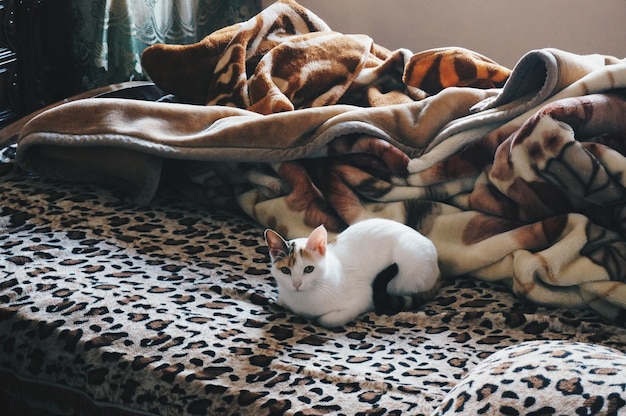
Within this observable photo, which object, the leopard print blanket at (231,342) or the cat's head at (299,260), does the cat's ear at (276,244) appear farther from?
the leopard print blanket at (231,342)

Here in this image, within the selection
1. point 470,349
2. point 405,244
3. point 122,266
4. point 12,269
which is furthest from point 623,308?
point 12,269

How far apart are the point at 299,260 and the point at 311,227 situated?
0.29m

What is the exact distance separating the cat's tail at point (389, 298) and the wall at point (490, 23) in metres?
1.78

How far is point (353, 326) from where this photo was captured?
4.54ft

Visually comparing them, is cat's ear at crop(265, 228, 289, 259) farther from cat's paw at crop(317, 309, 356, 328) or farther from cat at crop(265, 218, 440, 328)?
cat's paw at crop(317, 309, 356, 328)

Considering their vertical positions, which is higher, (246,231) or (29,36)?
(29,36)

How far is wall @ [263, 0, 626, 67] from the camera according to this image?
2850 millimetres

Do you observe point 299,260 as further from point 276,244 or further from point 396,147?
point 396,147

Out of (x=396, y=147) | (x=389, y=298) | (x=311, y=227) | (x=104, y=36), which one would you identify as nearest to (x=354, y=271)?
(x=389, y=298)

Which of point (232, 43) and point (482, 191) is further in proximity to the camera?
point (232, 43)

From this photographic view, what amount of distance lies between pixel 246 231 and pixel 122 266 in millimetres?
292

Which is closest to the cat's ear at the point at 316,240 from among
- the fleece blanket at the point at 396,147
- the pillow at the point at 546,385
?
the fleece blanket at the point at 396,147

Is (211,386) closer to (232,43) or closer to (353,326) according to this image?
(353,326)

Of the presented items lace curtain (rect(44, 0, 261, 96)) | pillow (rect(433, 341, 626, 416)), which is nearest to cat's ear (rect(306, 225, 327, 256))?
pillow (rect(433, 341, 626, 416))
